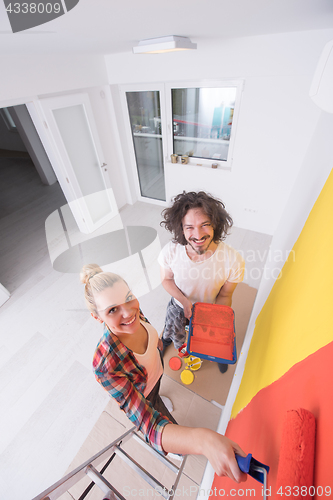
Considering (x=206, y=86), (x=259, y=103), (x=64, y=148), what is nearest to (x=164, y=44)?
(x=206, y=86)

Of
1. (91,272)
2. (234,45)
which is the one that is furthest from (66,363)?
(234,45)

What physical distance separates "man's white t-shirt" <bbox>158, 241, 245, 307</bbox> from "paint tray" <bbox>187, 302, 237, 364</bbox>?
0.42ft

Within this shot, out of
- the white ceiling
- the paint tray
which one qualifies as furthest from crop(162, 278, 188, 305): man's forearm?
the white ceiling

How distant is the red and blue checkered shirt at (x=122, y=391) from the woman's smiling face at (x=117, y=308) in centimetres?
7

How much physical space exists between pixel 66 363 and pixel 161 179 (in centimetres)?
349

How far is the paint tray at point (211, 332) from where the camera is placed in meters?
1.40

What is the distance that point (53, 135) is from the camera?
8.83 feet

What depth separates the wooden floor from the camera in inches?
60.0

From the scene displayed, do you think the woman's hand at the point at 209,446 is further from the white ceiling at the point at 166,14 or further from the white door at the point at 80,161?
the white door at the point at 80,161

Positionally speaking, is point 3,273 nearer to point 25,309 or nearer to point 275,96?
point 25,309

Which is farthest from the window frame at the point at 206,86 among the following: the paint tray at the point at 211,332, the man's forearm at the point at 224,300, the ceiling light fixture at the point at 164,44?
the paint tray at the point at 211,332

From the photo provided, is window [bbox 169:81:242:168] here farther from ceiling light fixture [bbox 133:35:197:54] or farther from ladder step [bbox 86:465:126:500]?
ladder step [bbox 86:465:126:500]

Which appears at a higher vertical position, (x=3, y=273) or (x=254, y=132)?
(x=254, y=132)

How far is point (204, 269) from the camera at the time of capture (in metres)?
1.39
